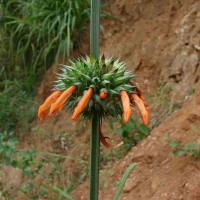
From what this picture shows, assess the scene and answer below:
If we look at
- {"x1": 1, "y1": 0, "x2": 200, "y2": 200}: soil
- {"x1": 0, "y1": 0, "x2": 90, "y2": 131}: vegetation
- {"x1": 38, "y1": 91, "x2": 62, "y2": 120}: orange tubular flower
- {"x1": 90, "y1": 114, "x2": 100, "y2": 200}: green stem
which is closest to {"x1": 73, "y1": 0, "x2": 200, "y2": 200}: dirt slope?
{"x1": 1, "y1": 0, "x2": 200, "y2": 200}: soil

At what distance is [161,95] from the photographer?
15.6ft

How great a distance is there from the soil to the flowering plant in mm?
1671

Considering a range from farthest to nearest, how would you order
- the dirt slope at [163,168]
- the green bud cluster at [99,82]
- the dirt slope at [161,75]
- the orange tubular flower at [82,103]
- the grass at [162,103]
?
the grass at [162,103]
the dirt slope at [161,75]
the dirt slope at [163,168]
the green bud cluster at [99,82]
the orange tubular flower at [82,103]

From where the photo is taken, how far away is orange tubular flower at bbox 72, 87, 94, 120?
1899 millimetres

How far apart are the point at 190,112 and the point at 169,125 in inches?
8.0

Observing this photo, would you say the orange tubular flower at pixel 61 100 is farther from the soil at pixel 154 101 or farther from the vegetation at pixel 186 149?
the vegetation at pixel 186 149

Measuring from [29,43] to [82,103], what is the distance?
→ 4.01 m

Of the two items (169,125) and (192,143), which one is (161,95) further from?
(192,143)

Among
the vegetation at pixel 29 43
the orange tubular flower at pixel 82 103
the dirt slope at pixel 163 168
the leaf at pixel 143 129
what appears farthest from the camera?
the vegetation at pixel 29 43

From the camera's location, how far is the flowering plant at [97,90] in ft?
6.52

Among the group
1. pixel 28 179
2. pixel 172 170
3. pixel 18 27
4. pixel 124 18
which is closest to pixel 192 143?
pixel 172 170

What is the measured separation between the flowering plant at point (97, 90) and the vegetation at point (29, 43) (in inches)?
126

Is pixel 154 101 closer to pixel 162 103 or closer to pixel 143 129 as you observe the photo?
pixel 162 103

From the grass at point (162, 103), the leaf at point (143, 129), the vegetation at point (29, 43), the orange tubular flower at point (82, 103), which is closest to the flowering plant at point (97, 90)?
the orange tubular flower at point (82, 103)
